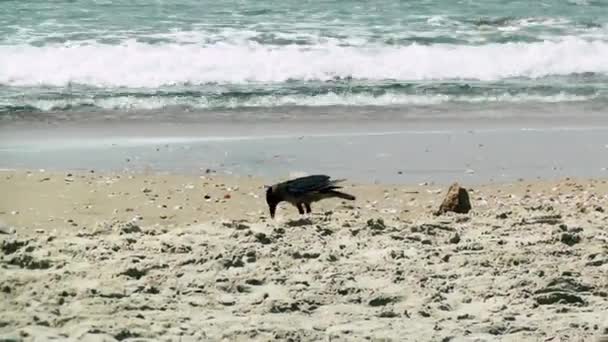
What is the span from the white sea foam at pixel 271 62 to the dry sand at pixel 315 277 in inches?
272

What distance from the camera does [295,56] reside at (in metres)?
14.3

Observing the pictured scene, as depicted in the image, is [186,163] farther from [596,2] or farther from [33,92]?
[596,2]

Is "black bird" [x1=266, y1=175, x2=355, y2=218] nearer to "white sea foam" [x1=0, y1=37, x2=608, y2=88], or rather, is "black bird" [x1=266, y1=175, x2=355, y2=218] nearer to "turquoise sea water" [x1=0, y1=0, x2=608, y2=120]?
"turquoise sea water" [x1=0, y1=0, x2=608, y2=120]

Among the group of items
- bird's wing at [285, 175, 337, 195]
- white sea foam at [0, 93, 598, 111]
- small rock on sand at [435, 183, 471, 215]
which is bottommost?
white sea foam at [0, 93, 598, 111]

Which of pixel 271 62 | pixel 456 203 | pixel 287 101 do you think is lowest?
pixel 287 101

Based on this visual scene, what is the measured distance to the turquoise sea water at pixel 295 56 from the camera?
38.9 ft

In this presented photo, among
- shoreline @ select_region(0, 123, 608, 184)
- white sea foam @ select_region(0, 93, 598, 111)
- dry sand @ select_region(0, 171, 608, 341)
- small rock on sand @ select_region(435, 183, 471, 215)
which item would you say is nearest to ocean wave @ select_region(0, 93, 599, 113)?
white sea foam @ select_region(0, 93, 598, 111)

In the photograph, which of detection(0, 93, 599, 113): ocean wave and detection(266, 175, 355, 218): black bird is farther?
detection(0, 93, 599, 113): ocean wave

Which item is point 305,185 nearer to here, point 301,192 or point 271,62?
point 301,192

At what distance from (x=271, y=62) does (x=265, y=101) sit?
7.98 feet

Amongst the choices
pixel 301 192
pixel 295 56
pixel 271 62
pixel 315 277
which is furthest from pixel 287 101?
pixel 315 277

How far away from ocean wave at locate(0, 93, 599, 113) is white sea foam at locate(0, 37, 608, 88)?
4.56 ft

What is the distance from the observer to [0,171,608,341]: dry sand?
3.93m

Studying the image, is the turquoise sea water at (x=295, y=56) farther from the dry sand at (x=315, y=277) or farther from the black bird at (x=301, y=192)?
the dry sand at (x=315, y=277)
